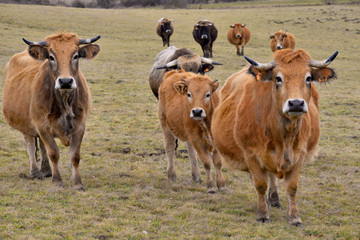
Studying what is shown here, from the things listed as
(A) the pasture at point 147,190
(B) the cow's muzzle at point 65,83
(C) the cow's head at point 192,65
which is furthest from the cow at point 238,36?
(B) the cow's muzzle at point 65,83

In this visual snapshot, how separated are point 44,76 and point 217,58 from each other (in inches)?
705

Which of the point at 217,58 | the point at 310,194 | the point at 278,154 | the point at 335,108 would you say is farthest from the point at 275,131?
the point at 217,58

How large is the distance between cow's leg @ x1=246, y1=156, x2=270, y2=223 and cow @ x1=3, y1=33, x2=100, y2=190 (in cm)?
262

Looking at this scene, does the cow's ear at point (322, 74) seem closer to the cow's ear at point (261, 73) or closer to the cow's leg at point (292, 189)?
the cow's ear at point (261, 73)

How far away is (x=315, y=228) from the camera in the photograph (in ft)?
18.2

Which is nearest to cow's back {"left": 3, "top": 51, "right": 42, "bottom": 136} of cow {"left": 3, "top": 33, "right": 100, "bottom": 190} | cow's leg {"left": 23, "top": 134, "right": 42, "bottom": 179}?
cow {"left": 3, "top": 33, "right": 100, "bottom": 190}

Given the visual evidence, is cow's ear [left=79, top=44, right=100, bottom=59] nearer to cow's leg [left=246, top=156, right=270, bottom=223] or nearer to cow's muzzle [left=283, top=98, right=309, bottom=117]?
cow's leg [left=246, top=156, right=270, bottom=223]

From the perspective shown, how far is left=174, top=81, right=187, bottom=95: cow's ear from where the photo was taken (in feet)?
23.0

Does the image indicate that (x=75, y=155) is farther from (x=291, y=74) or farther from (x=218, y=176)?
(x=291, y=74)

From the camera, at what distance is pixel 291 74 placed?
192 inches

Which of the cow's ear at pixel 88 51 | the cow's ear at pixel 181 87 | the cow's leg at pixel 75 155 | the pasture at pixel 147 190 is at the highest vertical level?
the cow's ear at pixel 88 51

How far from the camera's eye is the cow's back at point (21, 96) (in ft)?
23.6

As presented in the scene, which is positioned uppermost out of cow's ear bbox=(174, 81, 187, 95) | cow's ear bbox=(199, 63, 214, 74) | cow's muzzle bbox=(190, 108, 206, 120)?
cow's ear bbox=(174, 81, 187, 95)

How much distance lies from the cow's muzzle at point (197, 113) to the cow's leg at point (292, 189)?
1553 mm
